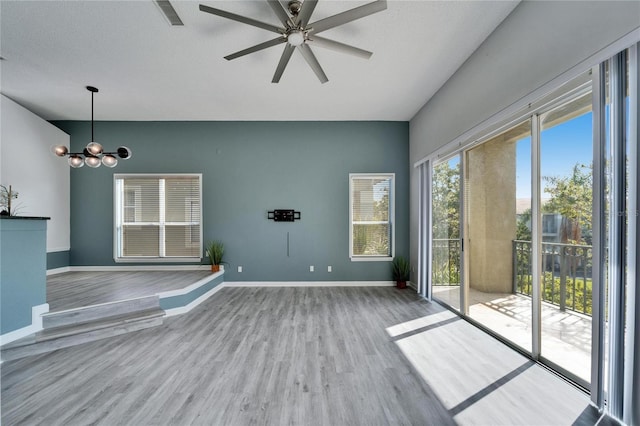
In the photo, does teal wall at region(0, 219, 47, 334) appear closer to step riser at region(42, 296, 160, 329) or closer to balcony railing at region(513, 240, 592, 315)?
step riser at region(42, 296, 160, 329)

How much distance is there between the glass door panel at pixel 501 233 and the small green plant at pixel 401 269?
5.75 ft

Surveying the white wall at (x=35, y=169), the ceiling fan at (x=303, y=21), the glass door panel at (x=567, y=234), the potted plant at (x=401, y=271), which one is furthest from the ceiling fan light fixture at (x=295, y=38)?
the white wall at (x=35, y=169)

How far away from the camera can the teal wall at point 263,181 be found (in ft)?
18.4

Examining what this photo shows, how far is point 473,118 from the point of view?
333 cm

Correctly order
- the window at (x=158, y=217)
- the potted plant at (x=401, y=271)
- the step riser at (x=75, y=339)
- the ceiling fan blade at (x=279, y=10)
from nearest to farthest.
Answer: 1. the ceiling fan blade at (x=279, y=10)
2. the step riser at (x=75, y=339)
3. the potted plant at (x=401, y=271)
4. the window at (x=158, y=217)

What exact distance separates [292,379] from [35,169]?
641 cm

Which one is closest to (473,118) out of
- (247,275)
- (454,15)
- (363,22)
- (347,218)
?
(454,15)

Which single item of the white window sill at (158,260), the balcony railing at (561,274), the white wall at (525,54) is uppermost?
the white wall at (525,54)

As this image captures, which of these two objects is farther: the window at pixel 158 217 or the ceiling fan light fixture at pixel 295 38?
the window at pixel 158 217

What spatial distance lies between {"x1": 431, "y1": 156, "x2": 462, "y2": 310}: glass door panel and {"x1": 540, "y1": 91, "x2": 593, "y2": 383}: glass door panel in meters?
1.32

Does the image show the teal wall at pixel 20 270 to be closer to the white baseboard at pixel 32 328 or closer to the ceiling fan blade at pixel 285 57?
the white baseboard at pixel 32 328

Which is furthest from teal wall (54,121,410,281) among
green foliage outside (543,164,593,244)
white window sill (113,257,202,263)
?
green foliage outside (543,164,593,244)

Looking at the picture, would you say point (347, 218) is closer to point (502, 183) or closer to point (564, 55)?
point (502, 183)

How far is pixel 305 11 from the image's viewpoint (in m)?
2.19
